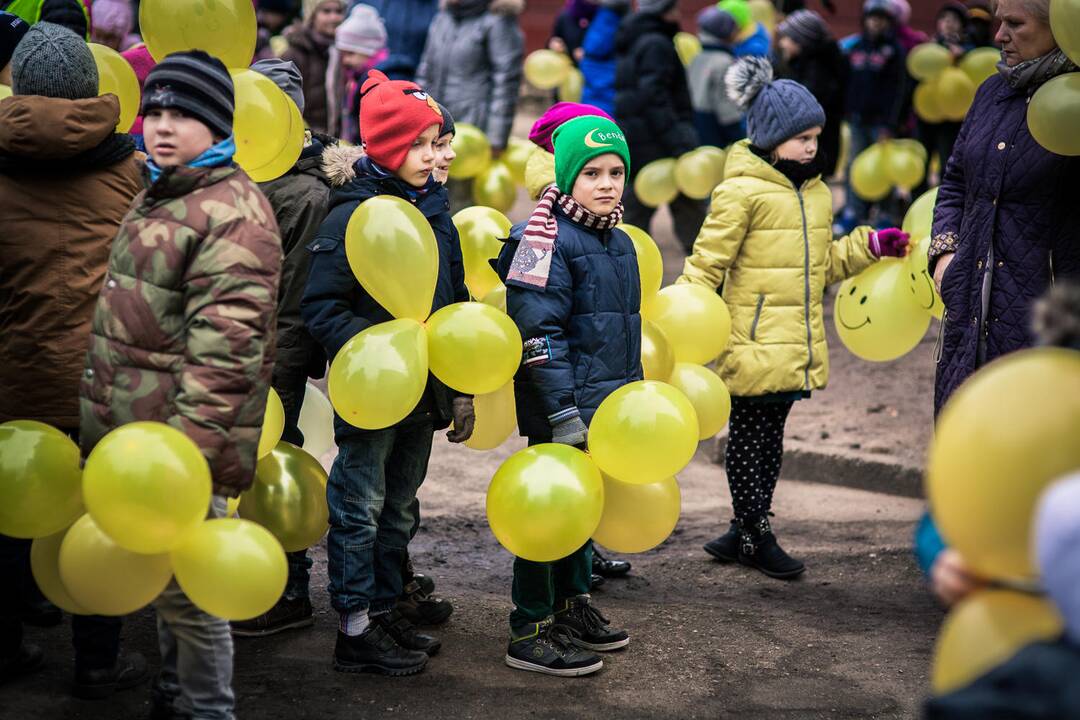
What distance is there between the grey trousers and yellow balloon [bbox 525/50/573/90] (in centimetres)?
863

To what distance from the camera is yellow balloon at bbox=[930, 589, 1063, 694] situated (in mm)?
2094

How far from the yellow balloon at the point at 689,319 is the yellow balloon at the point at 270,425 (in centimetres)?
143

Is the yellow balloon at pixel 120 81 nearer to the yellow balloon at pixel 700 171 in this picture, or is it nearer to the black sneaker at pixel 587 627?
the black sneaker at pixel 587 627

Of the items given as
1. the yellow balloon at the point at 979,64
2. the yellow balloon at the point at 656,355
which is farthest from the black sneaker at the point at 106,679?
the yellow balloon at the point at 979,64

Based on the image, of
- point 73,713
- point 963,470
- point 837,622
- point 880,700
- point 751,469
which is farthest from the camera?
point 751,469

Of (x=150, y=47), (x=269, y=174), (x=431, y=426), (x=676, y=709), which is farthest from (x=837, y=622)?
(x=150, y=47)

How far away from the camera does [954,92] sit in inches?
368

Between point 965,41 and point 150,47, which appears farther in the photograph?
point 965,41

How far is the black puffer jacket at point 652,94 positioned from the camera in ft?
29.2

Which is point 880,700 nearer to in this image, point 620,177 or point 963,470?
point 620,177

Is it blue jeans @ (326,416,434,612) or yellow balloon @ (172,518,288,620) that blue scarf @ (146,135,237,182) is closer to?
yellow balloon @ (172,518,288,620)

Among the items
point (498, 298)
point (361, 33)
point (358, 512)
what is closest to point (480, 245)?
point (498, 298)

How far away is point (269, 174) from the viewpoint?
421cm

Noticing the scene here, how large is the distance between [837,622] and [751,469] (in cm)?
76
